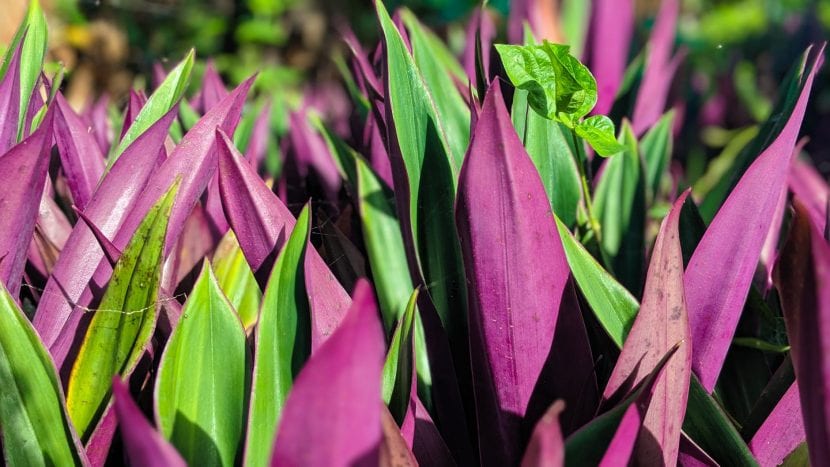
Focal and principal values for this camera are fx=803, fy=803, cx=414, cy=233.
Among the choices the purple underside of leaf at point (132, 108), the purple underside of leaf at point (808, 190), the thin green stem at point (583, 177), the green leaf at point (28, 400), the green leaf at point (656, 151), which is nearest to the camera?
the green leaf at point (28, 400)

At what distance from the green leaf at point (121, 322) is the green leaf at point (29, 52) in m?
0.29

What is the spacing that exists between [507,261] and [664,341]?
0.12 metres

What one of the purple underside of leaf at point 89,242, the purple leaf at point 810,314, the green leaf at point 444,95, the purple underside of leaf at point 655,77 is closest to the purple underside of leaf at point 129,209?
the purple underside of leaf at point 89,242

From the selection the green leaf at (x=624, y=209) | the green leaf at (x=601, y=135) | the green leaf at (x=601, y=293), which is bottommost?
the green leaf at (x=624, y=209)

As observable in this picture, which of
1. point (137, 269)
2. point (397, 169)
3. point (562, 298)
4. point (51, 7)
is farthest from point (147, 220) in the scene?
point (51, 7)

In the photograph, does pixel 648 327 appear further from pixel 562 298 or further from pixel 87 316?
pixel 87 316

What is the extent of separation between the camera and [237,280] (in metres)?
0.81

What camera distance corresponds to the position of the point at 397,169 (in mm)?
689

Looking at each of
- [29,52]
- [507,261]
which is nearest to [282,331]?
→ [507,261]

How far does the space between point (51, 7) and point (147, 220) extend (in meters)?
2.69

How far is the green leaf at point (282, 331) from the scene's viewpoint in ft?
1.79

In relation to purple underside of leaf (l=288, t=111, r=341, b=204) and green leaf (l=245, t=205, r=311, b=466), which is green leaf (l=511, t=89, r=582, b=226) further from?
purple underside of leaf (l=288, t=111, r=341, b=204)

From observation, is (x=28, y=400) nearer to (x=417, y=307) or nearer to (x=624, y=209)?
(x=417, y=307)

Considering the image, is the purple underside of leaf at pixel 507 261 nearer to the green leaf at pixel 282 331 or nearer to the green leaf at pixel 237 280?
the green leaf at pixel 282 331
